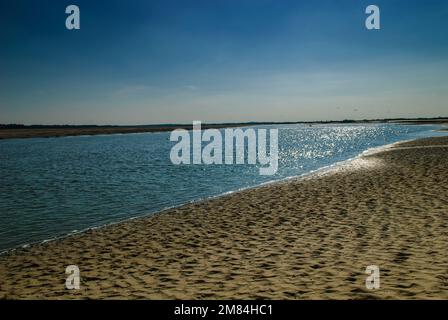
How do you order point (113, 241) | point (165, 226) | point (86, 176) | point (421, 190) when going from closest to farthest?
point (113, 241), point (165, 226), point (421, 190), point (86, 176)

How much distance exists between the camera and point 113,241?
40.9 ft

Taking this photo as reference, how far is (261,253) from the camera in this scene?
10305 mm

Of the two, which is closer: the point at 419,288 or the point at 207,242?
the point at 419,288

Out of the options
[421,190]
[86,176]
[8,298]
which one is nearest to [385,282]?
[8,298]

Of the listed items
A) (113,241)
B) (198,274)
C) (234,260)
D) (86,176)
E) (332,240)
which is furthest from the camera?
(86,176)

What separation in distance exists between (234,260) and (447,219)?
8162mm

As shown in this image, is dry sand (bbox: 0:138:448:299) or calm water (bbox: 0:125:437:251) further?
calm water (bbox: 0:125:437:251)

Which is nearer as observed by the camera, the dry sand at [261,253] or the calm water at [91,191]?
the dry sand at [261,253]

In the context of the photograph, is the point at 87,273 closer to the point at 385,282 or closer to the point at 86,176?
the point at 385,282

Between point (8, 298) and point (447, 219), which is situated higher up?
point (447, 219)

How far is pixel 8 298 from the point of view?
8.07m

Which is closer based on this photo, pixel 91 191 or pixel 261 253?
pixel 261 253

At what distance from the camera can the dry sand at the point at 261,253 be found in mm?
7926

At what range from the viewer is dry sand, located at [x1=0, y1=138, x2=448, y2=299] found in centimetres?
793
